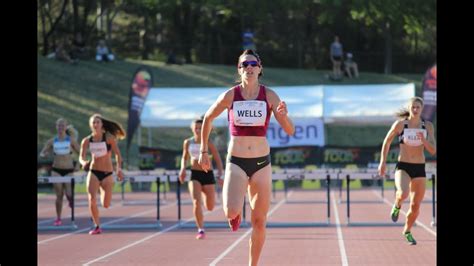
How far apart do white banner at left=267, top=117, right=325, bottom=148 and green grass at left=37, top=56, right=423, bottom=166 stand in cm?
804

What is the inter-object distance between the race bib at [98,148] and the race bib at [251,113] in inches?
301

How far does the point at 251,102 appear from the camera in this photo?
37.9 ft

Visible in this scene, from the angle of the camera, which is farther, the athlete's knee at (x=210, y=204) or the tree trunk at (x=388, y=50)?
the tree trunk at (x=388, y=50)

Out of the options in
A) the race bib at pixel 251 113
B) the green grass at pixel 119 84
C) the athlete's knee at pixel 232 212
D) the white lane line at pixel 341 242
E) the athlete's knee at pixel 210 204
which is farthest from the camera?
the green grass at pixel 119 84

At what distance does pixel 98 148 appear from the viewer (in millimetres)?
18969

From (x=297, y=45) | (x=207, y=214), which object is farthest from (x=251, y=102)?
(x=297, y=45)

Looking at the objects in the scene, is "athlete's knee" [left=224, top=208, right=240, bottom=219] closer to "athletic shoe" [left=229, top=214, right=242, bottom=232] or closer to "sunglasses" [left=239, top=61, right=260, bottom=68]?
"athletic shoe" [left=229, top=214, right=242, bottom=232]

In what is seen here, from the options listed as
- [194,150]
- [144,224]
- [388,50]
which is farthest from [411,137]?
[388,50]

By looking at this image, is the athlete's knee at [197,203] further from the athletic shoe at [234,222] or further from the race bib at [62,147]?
the athletic shoe at [234,222]

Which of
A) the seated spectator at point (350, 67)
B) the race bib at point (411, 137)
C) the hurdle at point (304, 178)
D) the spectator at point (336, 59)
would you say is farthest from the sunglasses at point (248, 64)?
the seated spectator at point (350, 67)

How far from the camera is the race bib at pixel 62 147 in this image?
22609 millimetres

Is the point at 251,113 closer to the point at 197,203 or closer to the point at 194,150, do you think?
the point at 197,203
